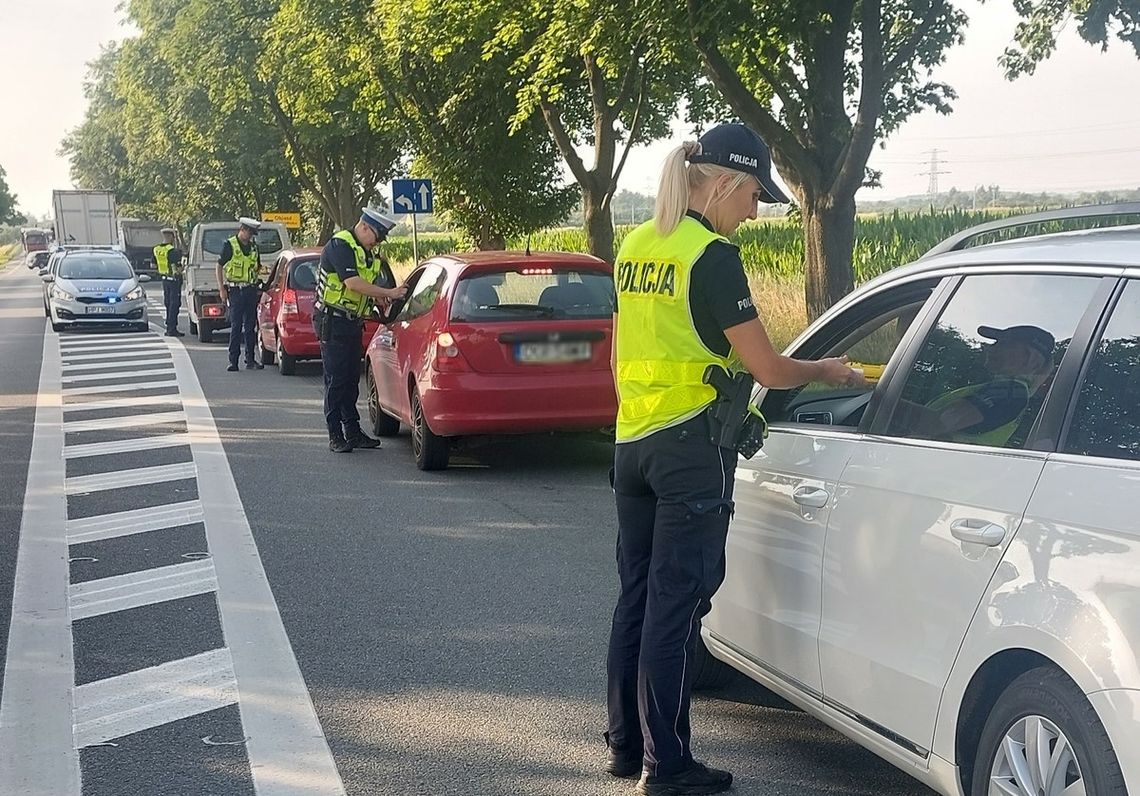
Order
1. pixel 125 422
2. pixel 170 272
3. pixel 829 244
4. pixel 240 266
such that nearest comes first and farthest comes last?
pixel 125 422
pixel 829 244
pixel 240 266
pixel 170 272

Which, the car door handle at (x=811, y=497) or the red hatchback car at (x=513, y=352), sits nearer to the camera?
the car door handle at (x=811, y=497)

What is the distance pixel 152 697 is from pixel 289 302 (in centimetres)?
1291

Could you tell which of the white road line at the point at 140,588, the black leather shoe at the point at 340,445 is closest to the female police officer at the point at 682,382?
the white road line at the point at 140,588

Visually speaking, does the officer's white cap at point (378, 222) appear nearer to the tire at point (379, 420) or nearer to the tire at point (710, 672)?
the tire at point (379, 420)

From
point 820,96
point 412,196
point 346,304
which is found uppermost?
point 820,96

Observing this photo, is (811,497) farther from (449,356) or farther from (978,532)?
(449,356)

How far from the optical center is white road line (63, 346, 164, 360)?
2117 cm

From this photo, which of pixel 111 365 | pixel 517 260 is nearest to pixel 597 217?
pixel 111 365

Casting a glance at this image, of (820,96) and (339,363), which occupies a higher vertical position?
(820,96)

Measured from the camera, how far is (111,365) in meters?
20.2

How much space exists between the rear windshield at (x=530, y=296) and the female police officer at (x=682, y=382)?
5900 mm

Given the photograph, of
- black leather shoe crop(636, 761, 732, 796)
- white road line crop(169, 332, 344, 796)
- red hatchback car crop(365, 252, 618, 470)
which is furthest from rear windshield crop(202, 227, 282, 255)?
black leather shoe crop(636, 761, 732, 796)

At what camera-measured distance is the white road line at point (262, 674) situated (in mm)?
4473

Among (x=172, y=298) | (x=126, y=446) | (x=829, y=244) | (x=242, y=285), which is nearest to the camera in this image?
(x=126, y=446)
